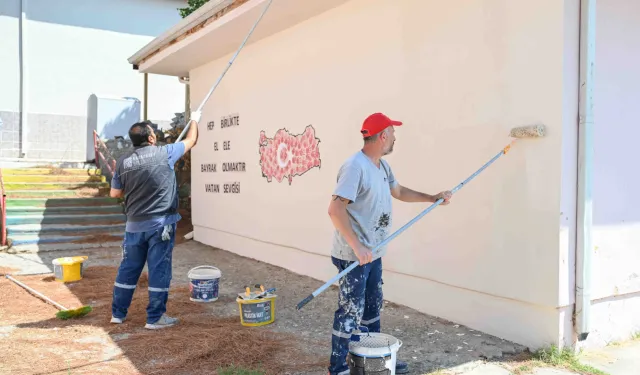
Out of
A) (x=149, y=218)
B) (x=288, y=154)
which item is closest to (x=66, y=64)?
(x=288, y=154)

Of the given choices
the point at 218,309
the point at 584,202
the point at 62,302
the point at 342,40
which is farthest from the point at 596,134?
the point at 62,302

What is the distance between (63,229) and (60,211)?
3.47ft

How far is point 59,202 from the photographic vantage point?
1159 cm

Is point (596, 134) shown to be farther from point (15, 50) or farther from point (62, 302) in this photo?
point (15, 50)

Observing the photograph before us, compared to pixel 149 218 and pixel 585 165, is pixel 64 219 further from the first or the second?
pixel 585 165

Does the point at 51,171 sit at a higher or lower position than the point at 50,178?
higher

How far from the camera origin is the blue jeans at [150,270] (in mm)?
4973

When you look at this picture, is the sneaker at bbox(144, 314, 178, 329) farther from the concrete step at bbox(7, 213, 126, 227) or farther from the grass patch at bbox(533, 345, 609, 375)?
the concrete step at bbox(7, 213, 126, 227)

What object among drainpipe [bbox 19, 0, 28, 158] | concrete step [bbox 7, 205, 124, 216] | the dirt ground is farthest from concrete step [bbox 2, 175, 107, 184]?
the dirt ground

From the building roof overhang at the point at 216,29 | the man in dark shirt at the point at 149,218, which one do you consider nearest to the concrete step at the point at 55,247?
the building roof overhang at the point at 216,29

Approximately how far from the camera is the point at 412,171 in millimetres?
5504

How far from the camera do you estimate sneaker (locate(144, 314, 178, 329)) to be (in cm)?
496

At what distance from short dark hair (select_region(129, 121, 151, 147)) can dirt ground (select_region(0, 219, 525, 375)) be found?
1.79m

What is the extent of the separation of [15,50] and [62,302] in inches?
513
